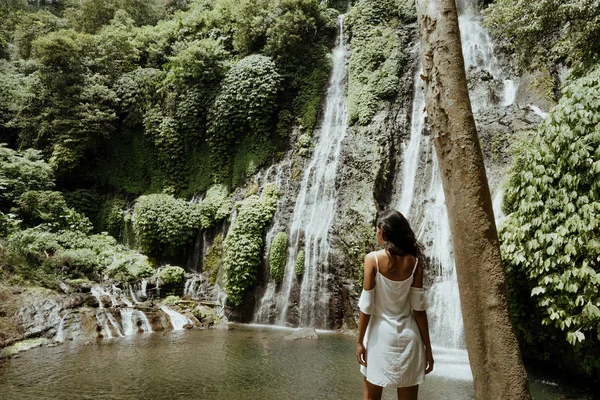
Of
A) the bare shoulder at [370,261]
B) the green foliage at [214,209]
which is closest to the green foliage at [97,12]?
the green foliage at [214,209]

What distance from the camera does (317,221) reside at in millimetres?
12266

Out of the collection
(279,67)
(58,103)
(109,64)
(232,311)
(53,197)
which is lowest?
(232,311)

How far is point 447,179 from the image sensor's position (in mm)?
2160

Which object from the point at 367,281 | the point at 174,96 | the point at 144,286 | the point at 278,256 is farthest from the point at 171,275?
the point at 367,281

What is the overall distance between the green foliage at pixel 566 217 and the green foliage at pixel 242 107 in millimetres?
11713

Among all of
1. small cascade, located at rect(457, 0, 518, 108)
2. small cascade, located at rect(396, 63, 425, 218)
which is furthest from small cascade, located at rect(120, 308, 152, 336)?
small cascade, located at rect(457, 0, 518, 108)

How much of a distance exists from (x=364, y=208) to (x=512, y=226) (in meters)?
5.56

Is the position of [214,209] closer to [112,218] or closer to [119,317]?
[119,317]

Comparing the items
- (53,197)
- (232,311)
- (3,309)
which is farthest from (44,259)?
(232,311)

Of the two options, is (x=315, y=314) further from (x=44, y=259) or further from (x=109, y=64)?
(x=109, y=64)

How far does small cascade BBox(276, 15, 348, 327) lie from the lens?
11.0 m

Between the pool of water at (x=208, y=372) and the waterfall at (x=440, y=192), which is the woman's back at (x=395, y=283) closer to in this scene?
the pool of water at (x=208, y=372)

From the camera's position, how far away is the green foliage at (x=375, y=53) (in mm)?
13844

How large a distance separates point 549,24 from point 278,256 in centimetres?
885
